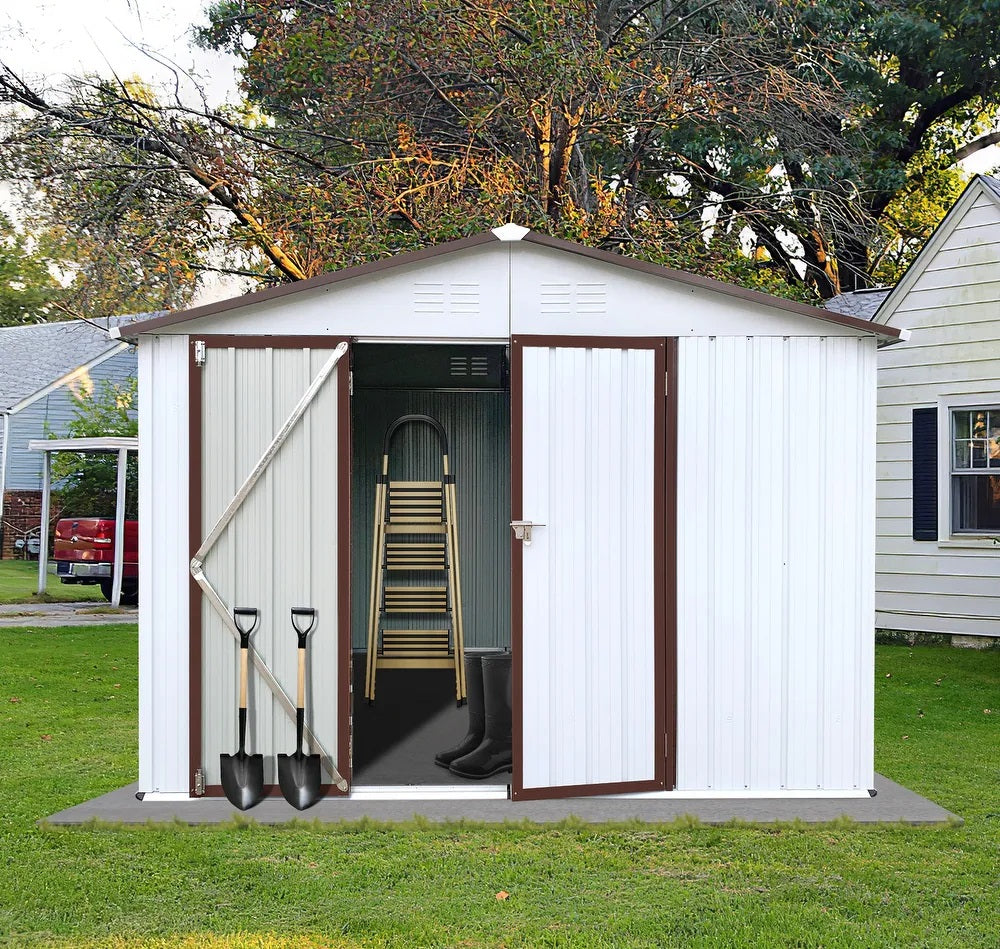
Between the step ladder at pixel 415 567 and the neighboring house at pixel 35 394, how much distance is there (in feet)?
40.2

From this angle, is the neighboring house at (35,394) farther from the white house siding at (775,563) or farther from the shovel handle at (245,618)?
the white house siding at (775,563)

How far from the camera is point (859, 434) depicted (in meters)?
5.91

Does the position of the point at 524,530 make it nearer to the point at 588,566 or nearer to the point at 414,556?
the point at 588,566

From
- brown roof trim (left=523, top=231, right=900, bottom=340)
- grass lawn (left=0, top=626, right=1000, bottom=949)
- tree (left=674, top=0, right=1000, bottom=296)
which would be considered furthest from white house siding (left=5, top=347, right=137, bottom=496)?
brown roof trim (left=523, top=231, right=900, bottom=340)

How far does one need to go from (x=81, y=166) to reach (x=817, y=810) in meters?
8.97

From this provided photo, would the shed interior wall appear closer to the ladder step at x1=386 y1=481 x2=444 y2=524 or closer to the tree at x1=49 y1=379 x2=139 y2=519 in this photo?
the ladder step at x1=386 y1=481 x2=444 y2=524

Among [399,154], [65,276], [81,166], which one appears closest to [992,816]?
[399,154]

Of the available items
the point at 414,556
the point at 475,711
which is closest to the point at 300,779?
the point at 475,711

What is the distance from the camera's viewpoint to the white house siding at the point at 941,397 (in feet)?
35.7

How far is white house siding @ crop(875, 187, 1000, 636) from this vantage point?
10.9 meters

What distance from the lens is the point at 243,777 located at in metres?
5.58

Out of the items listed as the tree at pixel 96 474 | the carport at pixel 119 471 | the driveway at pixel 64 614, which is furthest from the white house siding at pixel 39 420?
the driveway at pixel 64 614

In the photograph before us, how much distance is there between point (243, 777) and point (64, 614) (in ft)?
30.5

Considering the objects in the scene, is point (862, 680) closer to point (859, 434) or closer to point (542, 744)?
point (859, 434)
